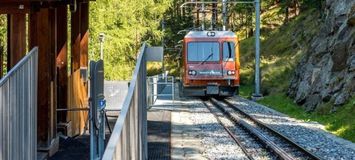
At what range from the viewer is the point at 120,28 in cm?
3244

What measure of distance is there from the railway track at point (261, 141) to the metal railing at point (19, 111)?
548 cm

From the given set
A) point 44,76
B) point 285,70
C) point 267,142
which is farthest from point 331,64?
point 44,76

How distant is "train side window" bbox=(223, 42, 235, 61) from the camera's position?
29.4 metres

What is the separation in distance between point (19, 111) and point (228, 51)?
877 inches

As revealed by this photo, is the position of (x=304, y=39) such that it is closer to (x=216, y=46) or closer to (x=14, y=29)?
(x=216, y=46)

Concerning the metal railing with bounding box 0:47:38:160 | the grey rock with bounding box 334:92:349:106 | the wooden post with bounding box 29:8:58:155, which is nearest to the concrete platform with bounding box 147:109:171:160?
the wooden post with bounding box 29:8:58:155

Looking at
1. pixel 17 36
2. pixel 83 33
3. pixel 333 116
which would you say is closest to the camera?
pixel 17 36

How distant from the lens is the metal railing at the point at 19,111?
7.04 meters

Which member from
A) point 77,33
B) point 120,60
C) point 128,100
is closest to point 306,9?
point 120,60

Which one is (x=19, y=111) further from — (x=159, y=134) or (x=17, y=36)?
(x=159, y=134)

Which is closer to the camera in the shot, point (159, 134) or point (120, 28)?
point (159, 134)

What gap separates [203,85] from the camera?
29.1 metres

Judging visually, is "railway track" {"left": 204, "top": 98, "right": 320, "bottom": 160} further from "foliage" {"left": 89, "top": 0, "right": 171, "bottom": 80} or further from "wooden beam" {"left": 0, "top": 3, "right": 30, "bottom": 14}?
"foliage" {"left": 89, "top": 0, "right": 171, "bottom": 80}

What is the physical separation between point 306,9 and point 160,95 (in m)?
24.5
